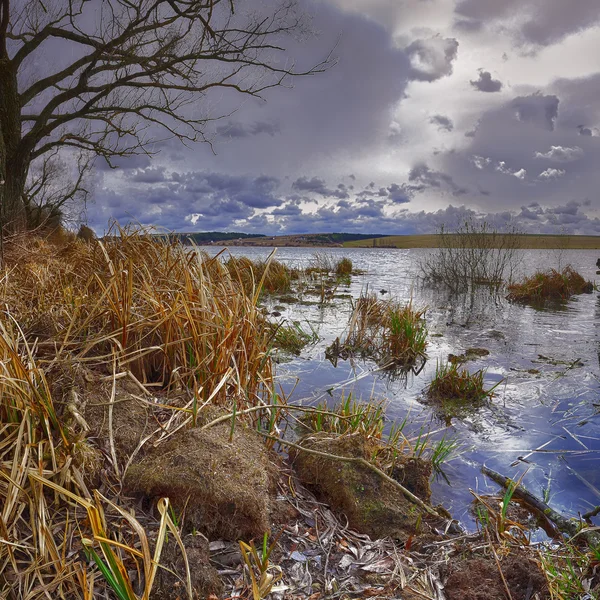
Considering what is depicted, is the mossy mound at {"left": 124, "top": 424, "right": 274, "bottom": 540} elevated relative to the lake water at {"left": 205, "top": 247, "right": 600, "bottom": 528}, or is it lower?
elevated

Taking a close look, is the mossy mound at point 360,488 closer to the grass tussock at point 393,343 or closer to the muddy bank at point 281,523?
the muddy bank at point 281,523

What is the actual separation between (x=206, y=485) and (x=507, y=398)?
15.0 ft

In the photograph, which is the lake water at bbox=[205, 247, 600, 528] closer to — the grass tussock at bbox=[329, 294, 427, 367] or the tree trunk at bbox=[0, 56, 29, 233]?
the grass tussock at bbox=[329, 294, 427, 367]

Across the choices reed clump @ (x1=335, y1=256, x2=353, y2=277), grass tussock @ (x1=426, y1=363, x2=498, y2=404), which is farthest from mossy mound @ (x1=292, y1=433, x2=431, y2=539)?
reed clump @ (x1=335, y1=256, x2=353, y2=277)

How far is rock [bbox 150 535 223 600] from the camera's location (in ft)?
5.31

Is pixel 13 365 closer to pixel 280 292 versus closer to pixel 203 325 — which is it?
pixel 203 325

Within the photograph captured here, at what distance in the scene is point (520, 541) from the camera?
7.85ft

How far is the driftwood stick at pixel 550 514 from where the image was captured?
103 inches

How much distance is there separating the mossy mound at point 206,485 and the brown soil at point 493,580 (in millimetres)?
876

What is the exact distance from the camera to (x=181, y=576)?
1.65 metres

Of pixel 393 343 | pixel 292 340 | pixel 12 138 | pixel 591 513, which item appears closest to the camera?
pixel 591 513

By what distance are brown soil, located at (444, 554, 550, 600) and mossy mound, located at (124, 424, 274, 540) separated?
0.88 metres

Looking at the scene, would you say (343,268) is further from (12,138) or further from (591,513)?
(591,513)

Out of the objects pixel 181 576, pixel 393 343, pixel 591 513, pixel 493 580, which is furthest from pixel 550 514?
pixel 393 343
